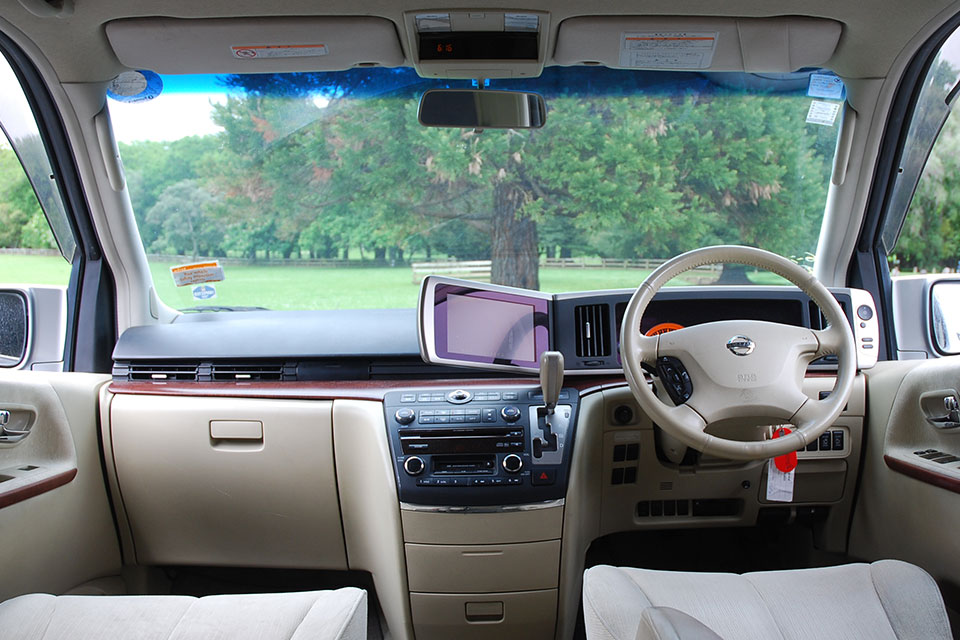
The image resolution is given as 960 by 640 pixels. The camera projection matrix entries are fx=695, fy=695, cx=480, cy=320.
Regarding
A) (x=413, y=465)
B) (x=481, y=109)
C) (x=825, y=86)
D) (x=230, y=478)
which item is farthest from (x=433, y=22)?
(x=230, y=478)

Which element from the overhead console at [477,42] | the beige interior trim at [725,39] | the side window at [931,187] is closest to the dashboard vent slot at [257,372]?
the overhead console at [477,42]

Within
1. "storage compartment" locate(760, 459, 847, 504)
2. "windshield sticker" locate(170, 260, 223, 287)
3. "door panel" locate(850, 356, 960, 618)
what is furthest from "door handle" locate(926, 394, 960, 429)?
"windshield sticker" locate(170, 260, 223, 287)

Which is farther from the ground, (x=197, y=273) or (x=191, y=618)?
(x=197, y=273)

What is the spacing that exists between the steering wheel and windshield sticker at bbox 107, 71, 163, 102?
198cm

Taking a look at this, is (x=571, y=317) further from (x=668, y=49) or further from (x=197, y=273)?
(x=197, y=273)

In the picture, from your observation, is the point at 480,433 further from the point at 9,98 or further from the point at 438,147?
the point at 9,98

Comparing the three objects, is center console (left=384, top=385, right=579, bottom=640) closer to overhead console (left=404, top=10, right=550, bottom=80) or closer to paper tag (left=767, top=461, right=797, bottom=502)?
paper tag (left=767, top=461, right=797, bottom=502)

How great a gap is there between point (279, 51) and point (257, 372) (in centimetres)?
114

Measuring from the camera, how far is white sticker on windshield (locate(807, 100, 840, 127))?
2.71 metres

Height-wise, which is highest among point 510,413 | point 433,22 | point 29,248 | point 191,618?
point 433,22

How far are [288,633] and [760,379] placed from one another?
1368 mm

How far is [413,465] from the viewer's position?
2.21 meters

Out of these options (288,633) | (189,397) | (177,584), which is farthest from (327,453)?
(177,584)

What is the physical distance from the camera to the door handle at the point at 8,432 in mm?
2270
